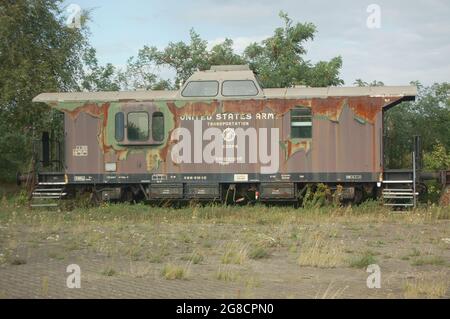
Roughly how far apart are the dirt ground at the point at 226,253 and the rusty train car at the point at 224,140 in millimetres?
1757

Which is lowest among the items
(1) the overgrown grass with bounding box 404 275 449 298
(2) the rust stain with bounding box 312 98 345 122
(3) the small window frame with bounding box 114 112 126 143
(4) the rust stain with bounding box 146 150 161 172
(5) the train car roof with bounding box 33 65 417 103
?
(1) the overgrown grass with bounding box 404 275 449 298

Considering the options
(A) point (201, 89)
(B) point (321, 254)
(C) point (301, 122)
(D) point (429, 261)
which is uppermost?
(A) point (201, 89)

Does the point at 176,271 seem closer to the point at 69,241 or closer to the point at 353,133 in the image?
the point at 69,241

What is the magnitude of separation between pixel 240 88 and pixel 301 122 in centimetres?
207

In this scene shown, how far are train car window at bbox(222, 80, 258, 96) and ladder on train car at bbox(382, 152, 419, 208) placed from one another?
4.60m

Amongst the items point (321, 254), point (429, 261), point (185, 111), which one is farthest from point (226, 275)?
point (185, 111)

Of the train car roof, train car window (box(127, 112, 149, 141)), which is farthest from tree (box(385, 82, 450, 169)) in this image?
train car window (box(127, 112, 149, 141))

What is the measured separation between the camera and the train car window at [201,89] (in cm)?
1833

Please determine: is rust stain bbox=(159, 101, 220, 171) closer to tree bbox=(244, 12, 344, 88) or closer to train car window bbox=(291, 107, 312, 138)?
train car window bbox=(291, 107, 312, 138)

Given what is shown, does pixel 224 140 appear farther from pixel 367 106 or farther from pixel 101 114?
pixel 367 106

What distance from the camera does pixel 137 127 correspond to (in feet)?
60.7

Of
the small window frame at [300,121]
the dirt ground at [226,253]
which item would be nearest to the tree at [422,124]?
the small window frame at [300,121]

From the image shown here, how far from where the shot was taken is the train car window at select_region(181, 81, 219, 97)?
18.3 meters
